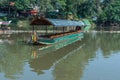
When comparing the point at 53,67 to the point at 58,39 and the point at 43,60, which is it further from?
the point at 58,39

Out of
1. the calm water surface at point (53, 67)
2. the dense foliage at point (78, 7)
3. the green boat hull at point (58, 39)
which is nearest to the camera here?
the calm water surface at point (53, 67)

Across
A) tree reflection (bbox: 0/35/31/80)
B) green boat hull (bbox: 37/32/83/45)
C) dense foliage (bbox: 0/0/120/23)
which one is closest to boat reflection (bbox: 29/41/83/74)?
tree reflection (bbox: 0/35/31/80)

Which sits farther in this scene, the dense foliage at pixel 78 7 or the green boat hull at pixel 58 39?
the dense foliage at pixel 78 7

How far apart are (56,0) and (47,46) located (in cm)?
4616

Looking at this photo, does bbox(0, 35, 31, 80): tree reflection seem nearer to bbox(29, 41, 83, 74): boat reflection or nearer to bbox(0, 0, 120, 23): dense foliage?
bbox(29, 41, 83, 74): boat reflection

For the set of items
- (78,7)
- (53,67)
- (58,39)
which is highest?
(78,7)

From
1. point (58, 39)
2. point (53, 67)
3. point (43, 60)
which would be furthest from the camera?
point (58, 39)

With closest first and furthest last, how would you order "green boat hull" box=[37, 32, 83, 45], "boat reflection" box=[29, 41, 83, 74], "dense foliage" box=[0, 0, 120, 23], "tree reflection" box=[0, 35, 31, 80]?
"tree reflection" box=[0, 35, 31, 80], "boat reflection" box=[29, 41, 83, 74], "green boat hull" box=[37, 32, 83, 45], "dense foliage" box=[0, 0, 120, 23]

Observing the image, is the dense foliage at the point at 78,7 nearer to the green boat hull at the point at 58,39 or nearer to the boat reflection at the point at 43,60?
the green boat hull at the point at 58,39

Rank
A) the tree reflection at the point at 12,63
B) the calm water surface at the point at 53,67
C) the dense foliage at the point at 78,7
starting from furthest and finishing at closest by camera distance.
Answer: the dense foliage at the point at 78,7 < the tree reflection at the point at 12,63 < the calm water surface at the point at 53,67

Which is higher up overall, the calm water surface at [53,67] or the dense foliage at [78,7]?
the dense foliage at [78,7]

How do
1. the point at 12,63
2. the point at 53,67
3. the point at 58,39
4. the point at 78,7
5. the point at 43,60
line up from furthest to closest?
the point at 78,7 < the point at 58,39 < the point at 43,60 < the point at 12,63 < the point at 53,67

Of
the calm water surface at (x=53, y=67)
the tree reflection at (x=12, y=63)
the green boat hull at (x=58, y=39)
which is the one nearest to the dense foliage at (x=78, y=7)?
the green boat hull at (x=58, y=39)

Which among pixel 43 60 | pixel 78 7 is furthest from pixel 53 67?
pixel 78 7
